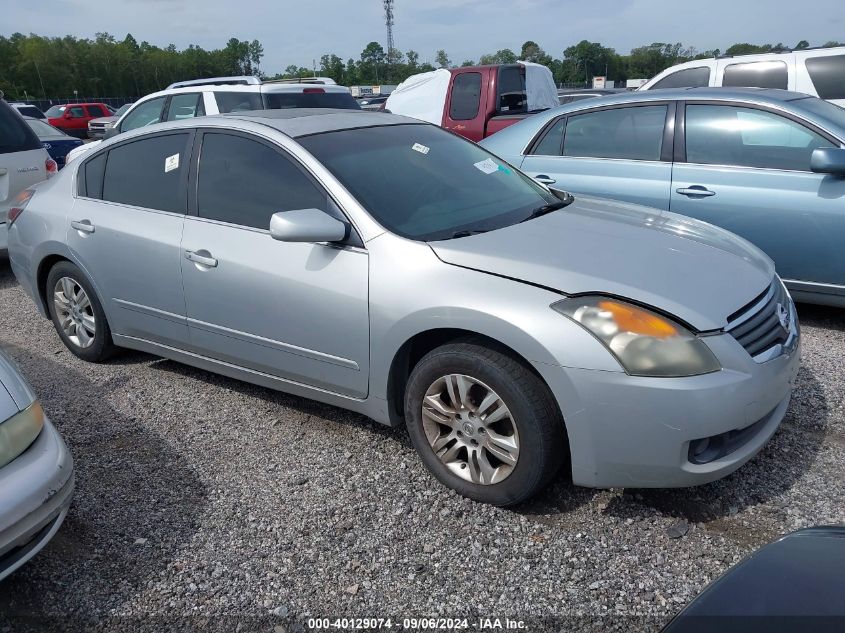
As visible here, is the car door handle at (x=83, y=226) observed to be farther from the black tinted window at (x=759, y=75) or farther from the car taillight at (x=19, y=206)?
the black tinted window at (x=759, y=75)

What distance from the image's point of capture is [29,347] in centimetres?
510

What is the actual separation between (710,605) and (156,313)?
128 inches

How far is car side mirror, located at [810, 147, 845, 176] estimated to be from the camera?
14.3 feet

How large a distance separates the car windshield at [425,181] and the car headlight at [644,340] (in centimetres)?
81

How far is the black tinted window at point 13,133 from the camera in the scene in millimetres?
6828

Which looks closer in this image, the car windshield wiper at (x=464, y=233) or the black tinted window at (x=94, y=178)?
the car windshield wiper at (x=464, y=233)

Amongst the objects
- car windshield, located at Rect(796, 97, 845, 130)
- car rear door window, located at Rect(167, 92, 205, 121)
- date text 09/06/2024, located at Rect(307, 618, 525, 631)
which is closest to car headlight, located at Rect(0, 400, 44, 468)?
date text 09/06/2024, located at Rect(307, 618, 525, 631)

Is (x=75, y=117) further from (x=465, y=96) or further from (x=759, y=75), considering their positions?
(x=759, y=75)

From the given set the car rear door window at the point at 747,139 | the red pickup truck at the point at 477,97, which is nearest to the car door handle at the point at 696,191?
the car rear door window at the point at 747,139

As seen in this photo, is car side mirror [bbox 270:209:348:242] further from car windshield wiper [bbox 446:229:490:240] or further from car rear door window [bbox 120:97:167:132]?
car rear door window [bbox 120:97:167:132]

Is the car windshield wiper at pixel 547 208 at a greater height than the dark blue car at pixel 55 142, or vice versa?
the car windshield wiper at pixel 547 208

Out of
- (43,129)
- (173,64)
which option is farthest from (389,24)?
(43,129)

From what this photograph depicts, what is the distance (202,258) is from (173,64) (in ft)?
336

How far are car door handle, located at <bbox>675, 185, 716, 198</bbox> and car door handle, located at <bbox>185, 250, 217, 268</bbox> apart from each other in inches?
126
